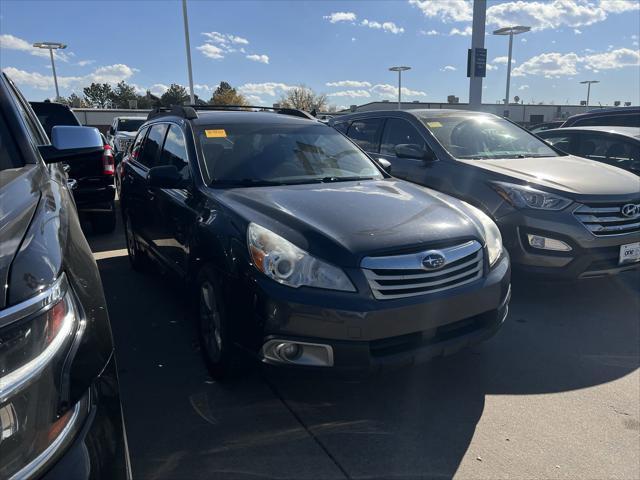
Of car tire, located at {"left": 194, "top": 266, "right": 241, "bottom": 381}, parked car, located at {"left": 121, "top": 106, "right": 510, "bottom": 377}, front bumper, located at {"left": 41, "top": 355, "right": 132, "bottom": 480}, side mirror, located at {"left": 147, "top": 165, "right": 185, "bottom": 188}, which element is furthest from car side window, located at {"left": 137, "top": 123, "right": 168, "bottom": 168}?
front bumper, located at {"left": 41, "top": 355, "right": 132, "bottom": 480}

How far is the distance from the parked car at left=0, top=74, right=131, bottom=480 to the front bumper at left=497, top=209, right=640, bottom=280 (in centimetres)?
363

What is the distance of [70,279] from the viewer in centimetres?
148

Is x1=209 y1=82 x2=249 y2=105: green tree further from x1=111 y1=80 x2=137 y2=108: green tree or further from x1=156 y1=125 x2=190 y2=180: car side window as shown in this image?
x1=156 y1=125 x2=190 y2=180: car side window

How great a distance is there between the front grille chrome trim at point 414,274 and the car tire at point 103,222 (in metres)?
5.82

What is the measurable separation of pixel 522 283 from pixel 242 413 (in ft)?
10.9

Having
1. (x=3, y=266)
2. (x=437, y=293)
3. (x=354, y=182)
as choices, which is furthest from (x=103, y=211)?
(x=3, y=266)

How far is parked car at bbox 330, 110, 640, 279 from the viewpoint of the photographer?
426 cm

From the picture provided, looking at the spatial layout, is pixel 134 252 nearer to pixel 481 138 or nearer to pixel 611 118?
pixel 481 138

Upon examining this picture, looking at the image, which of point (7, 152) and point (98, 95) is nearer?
point (7, 152)

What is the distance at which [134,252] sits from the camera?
5387 millimetres

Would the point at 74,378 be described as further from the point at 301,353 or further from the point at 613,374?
the point at 613,374

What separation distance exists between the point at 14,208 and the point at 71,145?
1299 millimetres

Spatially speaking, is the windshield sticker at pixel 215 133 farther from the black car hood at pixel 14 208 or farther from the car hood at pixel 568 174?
the car hood at pixel 568 174

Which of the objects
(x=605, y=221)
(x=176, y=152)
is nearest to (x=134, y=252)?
(x=176, y=152)
